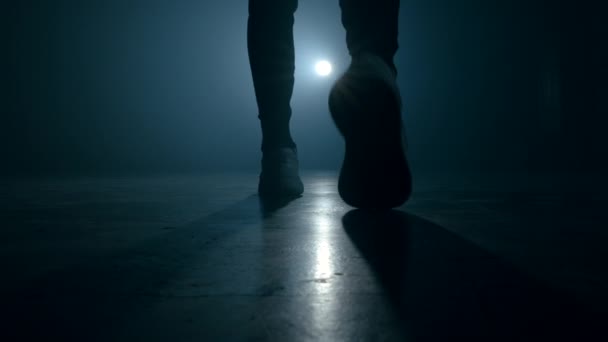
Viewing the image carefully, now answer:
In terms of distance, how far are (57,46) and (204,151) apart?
10.4ft

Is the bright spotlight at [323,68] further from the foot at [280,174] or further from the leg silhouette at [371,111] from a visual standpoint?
the leg silhouette at [371,111]

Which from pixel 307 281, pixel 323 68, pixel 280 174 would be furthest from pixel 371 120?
pixel 323 68

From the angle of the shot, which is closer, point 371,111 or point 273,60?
point 371,111

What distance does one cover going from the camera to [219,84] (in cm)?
688

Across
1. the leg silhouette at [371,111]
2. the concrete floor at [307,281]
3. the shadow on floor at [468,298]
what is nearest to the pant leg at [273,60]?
the leg silhouette at [371,111]

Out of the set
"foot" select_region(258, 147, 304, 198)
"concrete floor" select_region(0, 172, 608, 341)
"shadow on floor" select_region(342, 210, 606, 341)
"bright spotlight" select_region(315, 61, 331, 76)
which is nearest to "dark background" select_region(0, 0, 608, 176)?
"bright spotlight" select_region(315, 61, 331, 76)

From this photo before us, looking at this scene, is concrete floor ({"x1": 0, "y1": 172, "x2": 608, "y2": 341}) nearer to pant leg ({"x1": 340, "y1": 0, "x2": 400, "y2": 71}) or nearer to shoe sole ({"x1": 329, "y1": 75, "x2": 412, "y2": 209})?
shoe sole ({"x1": 329, "y1": 75, "x2": 412, "y2": 209})

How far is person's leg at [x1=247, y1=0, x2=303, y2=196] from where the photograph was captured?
1223 mm

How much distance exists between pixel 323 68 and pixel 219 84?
193 cm

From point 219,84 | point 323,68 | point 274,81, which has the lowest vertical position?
point 274,81

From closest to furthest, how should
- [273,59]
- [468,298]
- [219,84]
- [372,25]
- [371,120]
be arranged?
[468,298] < [371,120] < [372,25] < [273,59] < [219,84]

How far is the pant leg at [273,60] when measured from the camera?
122 centimetres

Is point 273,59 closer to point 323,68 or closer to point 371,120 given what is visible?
point 371,120

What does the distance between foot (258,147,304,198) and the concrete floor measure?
53 cm
